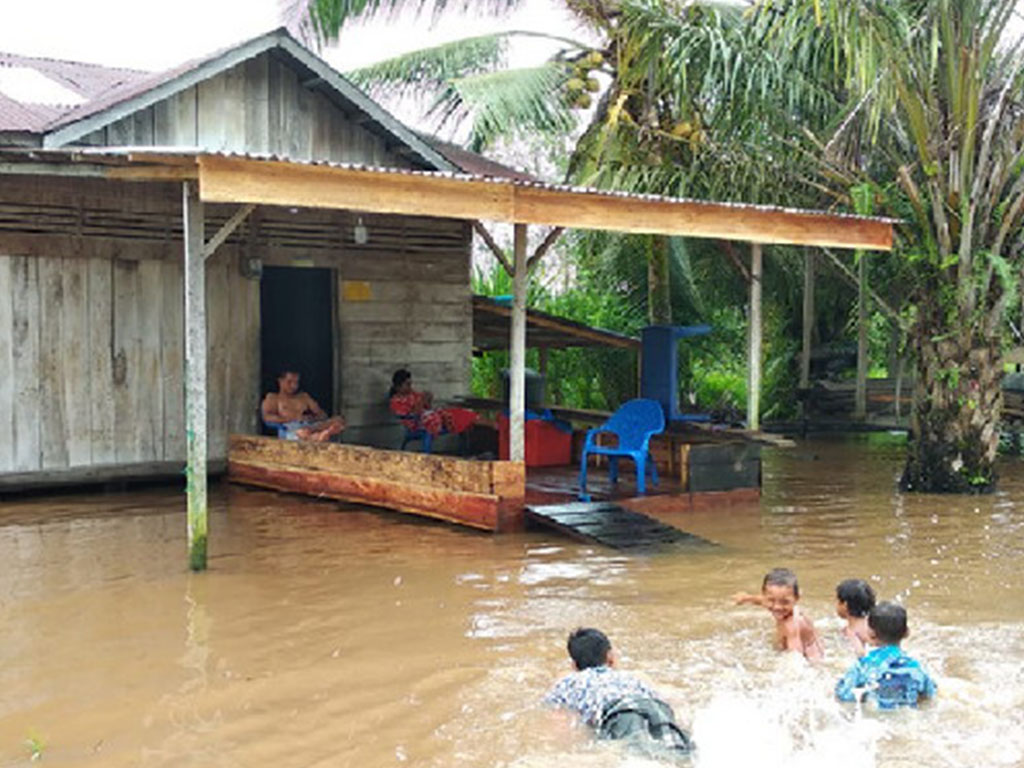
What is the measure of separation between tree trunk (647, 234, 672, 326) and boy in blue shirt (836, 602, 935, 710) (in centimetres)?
1089

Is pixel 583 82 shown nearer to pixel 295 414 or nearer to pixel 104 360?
pixel 295 414

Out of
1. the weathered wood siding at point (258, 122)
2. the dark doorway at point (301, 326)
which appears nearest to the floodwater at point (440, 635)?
the dark doorway at point (301, 326)

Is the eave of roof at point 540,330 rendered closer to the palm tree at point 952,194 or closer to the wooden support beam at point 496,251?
the wooden support beam at point 496,251

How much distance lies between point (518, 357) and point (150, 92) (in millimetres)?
4971

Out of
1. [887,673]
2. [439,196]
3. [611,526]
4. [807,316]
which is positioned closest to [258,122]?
[439,196]

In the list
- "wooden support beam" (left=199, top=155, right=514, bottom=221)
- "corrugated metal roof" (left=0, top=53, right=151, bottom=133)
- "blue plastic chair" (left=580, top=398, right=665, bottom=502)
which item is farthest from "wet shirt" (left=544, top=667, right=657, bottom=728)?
"corrugated metal roof" (left=0, top=53, right=151, bottom=133)

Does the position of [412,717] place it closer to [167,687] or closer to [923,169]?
[167,687]

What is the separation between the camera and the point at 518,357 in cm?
1071

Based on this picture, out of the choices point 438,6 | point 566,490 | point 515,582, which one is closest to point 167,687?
point 515,582

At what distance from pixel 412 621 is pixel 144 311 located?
626 cm

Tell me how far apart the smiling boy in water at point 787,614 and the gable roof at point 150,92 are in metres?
8.33

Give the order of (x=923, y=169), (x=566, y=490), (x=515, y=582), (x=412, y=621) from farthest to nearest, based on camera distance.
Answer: (x=923, y=169) → (x=566, y=490) → (x=515, y=582) → (x=412, y=621)

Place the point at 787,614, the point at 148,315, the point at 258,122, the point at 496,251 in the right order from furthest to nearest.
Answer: the point at 258,122 → the point at 148,315 → the point at 496,251 → the point at 787,614

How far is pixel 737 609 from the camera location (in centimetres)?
813
